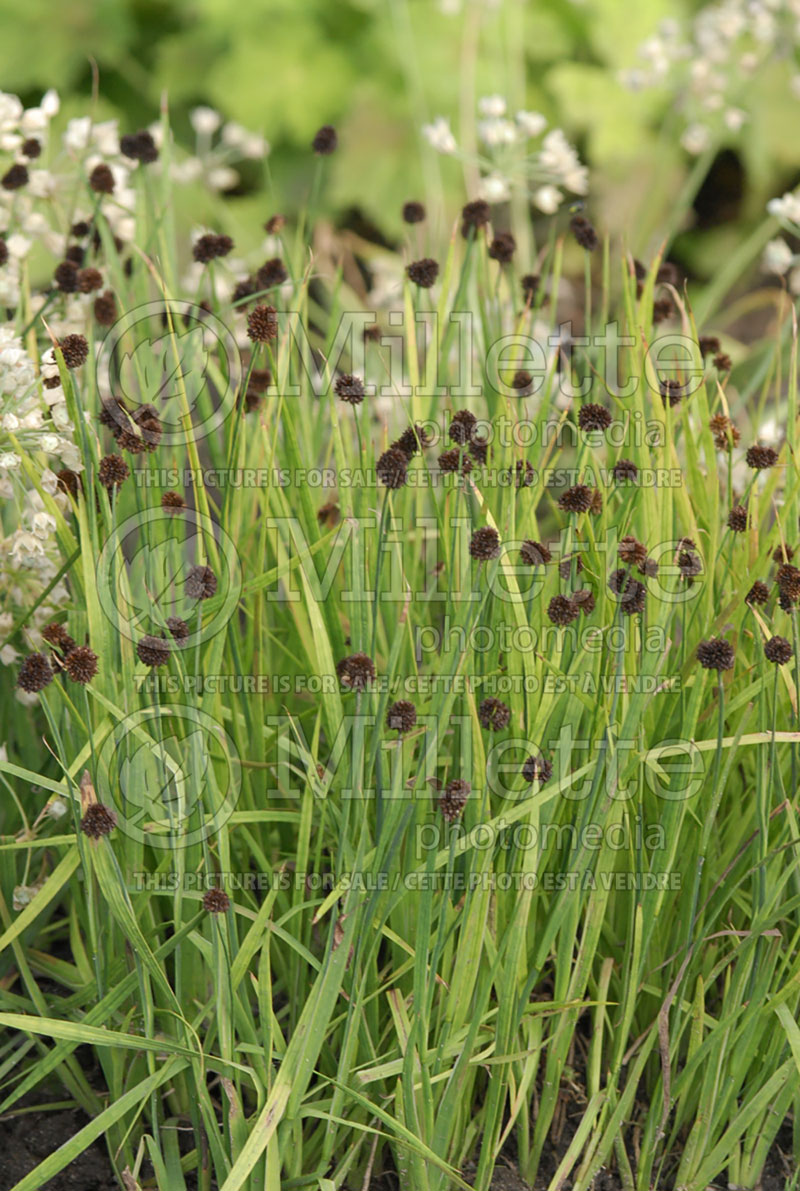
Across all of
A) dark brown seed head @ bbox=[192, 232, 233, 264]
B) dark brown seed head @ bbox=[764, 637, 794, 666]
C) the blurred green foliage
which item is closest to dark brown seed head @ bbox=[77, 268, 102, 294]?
dark brown seed head @ bbox=[192, 232, 233, 264]

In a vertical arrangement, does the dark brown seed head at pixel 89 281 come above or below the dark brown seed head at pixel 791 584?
above

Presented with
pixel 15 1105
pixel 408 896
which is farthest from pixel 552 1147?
pixel 15 1105

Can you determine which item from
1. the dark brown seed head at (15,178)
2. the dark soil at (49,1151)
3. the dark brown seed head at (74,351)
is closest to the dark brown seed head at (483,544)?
the dark brown seed head at (74,351)

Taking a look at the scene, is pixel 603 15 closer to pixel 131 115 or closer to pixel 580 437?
pixel 131 115

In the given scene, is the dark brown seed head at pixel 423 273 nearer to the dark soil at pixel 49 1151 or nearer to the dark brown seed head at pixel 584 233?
the dark brown seed head at pixel 584 233

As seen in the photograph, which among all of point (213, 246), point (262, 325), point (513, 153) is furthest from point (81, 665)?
point (513, 153)
